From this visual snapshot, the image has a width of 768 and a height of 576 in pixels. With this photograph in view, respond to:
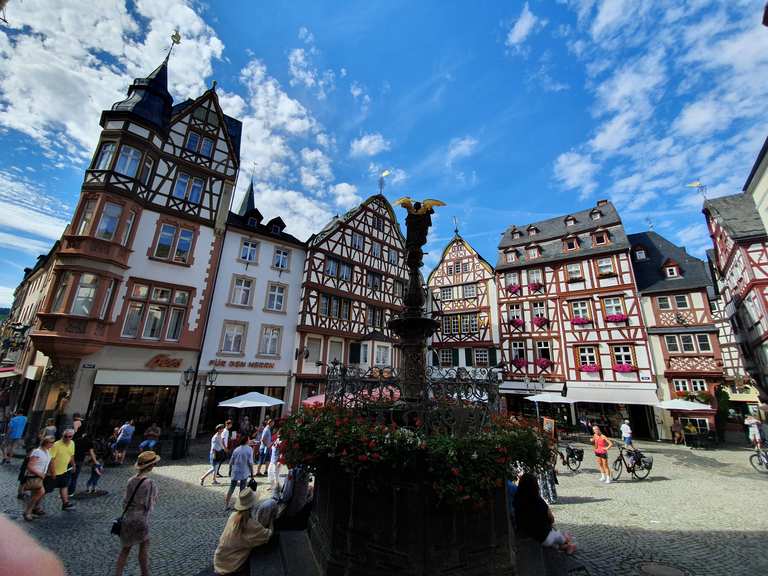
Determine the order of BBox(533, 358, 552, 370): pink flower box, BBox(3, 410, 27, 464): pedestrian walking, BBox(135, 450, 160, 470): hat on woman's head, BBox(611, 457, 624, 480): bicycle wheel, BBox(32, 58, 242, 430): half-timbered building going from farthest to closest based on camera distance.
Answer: BBox(533, 358, 552, 370): pink flower box, BBox(32, 58, 242, 430): half-timbered building, BBox(611, 457, 624, 480): bicycle wheel, BBox(3, 410, 27, 464): pedestrian walking, BBox(135, 450, 160, 470): hat on woman's head

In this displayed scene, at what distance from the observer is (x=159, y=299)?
1716 cm

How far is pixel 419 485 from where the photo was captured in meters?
4.81

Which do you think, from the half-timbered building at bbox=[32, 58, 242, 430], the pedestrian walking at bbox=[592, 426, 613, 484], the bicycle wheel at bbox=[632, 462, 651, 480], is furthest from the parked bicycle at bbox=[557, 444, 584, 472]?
the half-timbered building at bbox=[32, 58, 242, 430]

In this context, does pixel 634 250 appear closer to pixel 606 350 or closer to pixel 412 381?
pixel 606 350

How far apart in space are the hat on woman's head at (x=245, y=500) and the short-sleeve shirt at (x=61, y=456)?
18.8 ft

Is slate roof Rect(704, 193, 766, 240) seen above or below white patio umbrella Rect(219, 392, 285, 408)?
above

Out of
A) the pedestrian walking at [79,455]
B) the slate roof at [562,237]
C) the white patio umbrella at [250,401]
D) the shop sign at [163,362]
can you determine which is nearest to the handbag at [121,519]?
the pedestrian walking at [79,455]

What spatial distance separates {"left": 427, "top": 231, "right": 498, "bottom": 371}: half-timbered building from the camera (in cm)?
2870

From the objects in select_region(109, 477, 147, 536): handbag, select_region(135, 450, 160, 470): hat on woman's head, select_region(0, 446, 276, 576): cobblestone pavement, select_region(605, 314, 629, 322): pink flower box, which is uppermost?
select_region(605, 314, 629, 322): pink flower box

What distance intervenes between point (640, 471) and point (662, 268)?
55.3 feet

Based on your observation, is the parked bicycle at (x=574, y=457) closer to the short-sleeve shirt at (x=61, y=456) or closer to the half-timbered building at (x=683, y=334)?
the half-timbered building at (x=683, y=334)

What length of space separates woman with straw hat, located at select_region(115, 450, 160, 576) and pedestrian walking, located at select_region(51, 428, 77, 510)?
4.09 m

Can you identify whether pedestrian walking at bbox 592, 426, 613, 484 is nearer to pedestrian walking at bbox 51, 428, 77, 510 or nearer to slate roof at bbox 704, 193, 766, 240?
pedestrian walking at bbox 51, 428, 77, 510

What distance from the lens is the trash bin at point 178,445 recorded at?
13894mm
